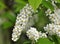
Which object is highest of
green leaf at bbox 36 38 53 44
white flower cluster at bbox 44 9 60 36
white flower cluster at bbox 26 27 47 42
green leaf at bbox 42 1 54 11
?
green leaf at bbox 42 1 54 11

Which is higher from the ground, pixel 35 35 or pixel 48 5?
pixel 48 5

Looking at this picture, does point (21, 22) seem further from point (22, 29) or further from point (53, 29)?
point (53, 29)

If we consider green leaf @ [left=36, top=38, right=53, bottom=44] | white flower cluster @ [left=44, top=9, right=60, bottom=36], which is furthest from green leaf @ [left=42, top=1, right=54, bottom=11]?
green leaf @ [left=36, top=38, right=53, bottom=44]

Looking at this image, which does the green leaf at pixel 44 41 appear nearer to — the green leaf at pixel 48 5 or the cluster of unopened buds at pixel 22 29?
the cluster of unopened buds at pixel 22 29

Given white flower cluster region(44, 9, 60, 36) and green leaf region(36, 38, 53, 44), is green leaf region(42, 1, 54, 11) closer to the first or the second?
white flower cluster region(44, 9, 60, 36)

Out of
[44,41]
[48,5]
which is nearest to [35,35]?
[44,41]

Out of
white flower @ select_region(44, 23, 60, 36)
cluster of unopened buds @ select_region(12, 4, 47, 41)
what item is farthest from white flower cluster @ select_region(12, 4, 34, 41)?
white flower @ select_region(44, 23, 60, 36)

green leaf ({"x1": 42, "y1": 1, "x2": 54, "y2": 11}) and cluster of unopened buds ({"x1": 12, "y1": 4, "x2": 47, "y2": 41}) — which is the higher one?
green leaf ({"x1": 42, "y1": 1, "x2": 54, "y2": 11})

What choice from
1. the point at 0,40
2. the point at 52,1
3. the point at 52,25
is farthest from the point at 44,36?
the point at 0,40

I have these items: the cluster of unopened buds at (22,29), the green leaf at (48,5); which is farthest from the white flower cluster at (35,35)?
the green leaf at (48,5)
